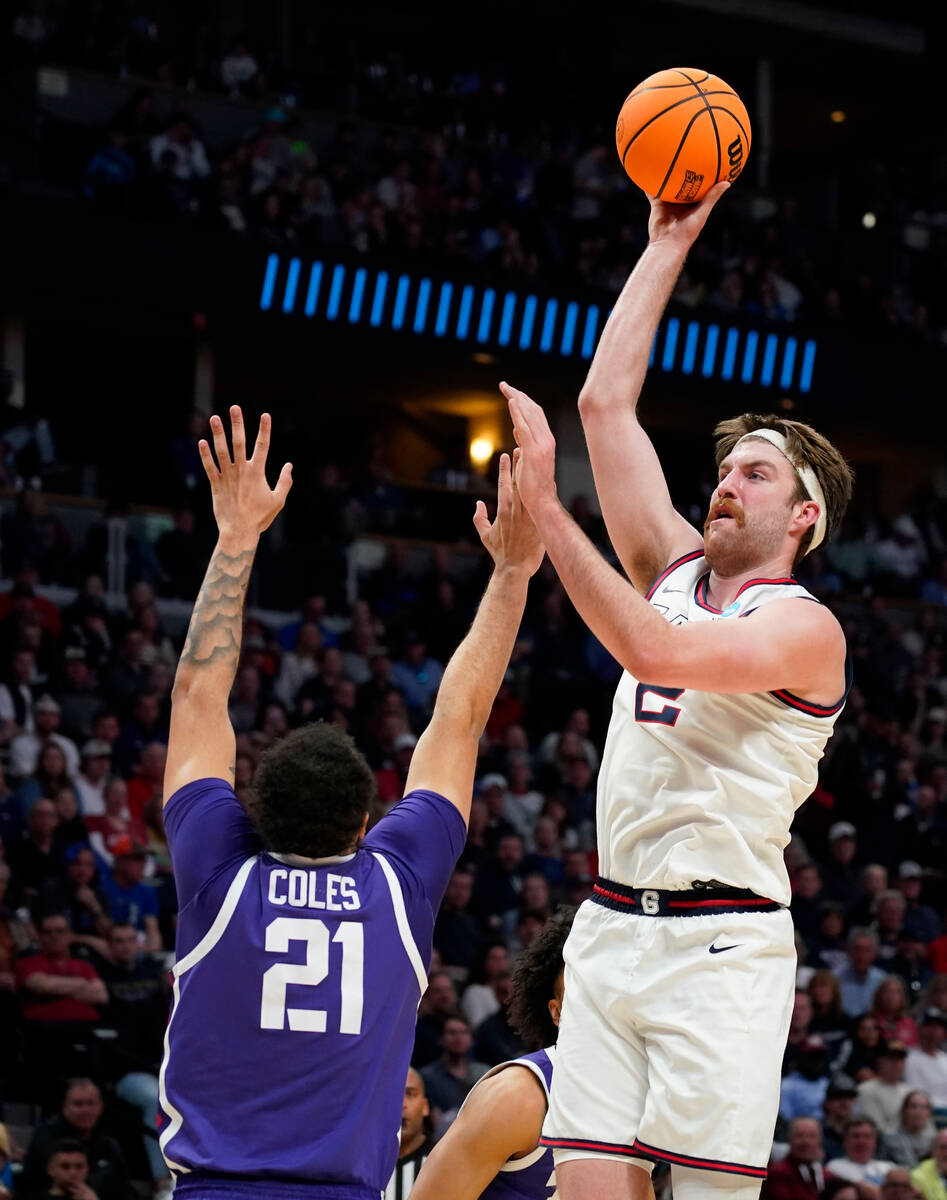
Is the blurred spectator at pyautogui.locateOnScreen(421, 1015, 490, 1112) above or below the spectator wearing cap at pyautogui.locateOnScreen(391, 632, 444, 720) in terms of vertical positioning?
below

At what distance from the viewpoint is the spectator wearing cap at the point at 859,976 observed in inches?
535

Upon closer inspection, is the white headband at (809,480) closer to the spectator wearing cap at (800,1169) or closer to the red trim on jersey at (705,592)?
the red trim on jersey at (705,592)

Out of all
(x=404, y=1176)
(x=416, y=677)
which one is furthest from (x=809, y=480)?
(x=416, y=677)

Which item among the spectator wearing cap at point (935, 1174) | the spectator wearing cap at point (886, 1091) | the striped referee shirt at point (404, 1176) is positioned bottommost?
the spectator wearing cap at point (935, 1174)

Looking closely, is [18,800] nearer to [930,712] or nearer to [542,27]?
[930,712]

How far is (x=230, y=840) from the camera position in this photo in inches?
148

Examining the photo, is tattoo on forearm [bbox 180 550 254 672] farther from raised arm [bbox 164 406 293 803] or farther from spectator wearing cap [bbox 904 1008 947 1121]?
spectator wearing cap [bbox 904 1008 947 1121]

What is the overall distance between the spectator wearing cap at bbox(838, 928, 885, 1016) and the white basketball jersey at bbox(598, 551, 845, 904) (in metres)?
9.68

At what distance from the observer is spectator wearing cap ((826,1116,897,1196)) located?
444 inches

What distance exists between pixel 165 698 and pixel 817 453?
987cm

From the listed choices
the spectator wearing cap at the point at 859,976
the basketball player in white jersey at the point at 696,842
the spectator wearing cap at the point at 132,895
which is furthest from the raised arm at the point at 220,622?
the spectator wearing cap at the point at 859,976

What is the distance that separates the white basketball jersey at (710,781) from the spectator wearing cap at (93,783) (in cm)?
854

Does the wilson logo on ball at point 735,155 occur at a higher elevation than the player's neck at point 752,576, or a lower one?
higher

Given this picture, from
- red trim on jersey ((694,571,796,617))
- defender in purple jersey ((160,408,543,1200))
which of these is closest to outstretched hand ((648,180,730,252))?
red trim on jersey ((694,571,796,617))
